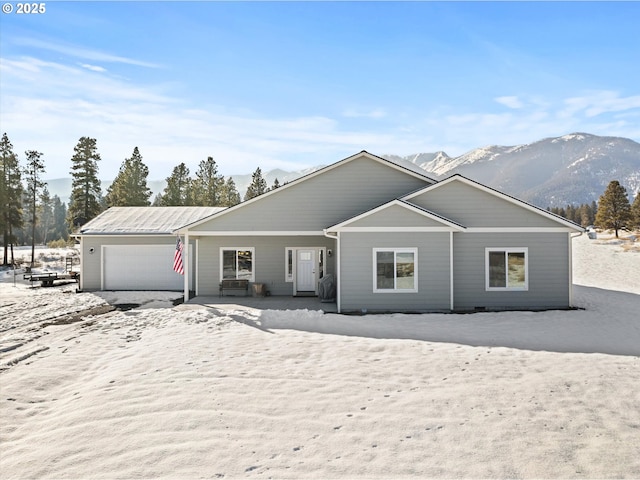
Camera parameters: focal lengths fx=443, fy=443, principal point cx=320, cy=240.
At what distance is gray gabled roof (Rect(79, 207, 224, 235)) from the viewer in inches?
791

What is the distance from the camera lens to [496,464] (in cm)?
448

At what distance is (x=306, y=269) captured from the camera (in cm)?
1827

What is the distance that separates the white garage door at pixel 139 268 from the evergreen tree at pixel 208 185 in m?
26.6

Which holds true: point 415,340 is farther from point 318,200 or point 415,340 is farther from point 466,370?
point 318,200

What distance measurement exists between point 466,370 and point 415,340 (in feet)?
7.75

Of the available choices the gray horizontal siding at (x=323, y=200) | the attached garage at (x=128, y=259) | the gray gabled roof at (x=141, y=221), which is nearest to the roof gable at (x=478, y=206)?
the gray horizontal siding at (x=323, y=200)

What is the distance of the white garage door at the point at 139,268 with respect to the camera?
20.0m

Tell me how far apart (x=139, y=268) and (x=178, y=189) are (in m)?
26.7

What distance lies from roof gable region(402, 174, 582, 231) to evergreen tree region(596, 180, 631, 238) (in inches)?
1638

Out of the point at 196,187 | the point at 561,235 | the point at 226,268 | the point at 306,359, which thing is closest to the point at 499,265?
the point at 561,235

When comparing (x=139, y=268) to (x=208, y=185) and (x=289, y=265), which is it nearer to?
(x=289, y=265)

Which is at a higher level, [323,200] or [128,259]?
[323,200]

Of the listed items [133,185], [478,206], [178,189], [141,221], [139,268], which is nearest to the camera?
[478,206]

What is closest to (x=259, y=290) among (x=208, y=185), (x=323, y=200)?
(x=323, y=200)
